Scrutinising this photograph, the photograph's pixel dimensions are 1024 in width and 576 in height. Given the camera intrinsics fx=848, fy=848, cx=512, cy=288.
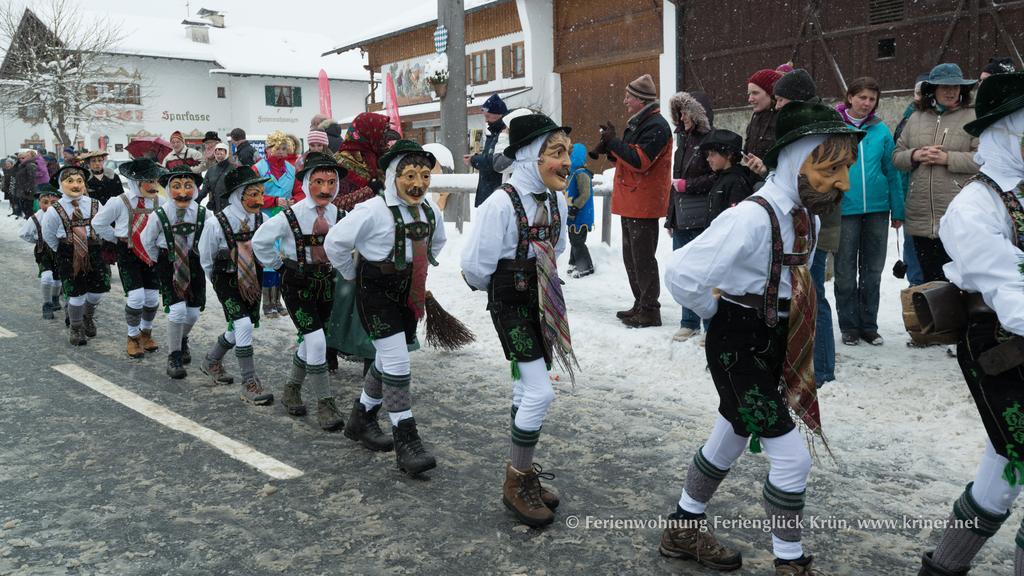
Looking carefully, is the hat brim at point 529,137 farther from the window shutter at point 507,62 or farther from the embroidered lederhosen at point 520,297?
the window shutter at point 507,62

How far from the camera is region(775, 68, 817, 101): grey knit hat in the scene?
5.97m

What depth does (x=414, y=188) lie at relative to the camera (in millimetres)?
5074

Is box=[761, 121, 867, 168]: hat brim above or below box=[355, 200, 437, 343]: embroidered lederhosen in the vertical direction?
above

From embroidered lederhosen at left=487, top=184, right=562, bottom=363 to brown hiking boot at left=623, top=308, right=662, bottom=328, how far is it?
3.67 metres

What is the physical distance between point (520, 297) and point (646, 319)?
3782 mm

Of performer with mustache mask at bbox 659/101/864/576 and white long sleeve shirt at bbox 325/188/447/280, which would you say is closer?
performer with mustache mask at bbox 659/101/864/576

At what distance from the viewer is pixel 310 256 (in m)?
6.02

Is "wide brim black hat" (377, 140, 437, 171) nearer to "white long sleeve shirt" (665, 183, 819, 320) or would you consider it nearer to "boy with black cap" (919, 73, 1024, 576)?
"white long sleeve shirt" (665, 183, 819, 320)

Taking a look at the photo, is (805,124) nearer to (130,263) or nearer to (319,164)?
(319,164)

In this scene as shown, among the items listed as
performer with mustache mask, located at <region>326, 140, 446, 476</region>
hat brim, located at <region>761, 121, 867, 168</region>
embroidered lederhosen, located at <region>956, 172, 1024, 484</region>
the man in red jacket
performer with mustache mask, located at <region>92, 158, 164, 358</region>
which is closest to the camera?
embroidered lederhosen, located at <region>956, 172, 1024, 484</region>

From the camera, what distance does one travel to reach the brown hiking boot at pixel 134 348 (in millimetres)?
8094

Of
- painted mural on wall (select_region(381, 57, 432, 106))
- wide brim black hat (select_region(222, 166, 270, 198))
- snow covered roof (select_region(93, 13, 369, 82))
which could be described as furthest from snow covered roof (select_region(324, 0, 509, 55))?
wide brim black hat (select_region(222, 166, 270, 198))

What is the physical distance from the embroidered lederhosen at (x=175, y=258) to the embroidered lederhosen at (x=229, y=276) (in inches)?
29.0

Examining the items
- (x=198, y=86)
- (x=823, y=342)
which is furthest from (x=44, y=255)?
(x=198, y=86)
